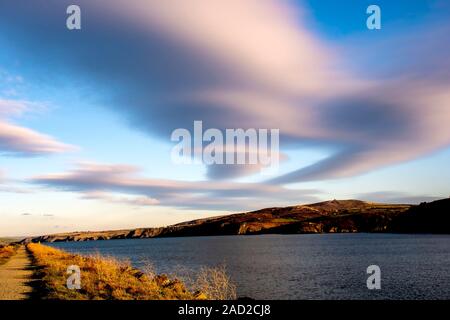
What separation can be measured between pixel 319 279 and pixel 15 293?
38304mm

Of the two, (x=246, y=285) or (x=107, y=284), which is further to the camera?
(x=246, y=285)

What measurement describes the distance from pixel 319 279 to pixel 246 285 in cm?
997

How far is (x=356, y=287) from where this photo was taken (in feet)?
149
